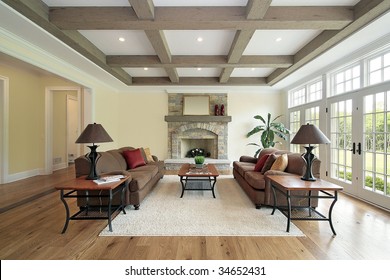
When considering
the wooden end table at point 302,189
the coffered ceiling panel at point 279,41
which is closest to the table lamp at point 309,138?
the wooden end table at point 302,189

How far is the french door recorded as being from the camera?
311 cm

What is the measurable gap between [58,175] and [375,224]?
6.87 metres

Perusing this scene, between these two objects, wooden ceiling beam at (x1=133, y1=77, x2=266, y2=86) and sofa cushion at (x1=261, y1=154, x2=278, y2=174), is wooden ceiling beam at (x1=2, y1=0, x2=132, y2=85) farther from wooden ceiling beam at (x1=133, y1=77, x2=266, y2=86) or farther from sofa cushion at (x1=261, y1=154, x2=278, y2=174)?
sofa cushion at (x1=261, y1=154, x2=278, y2=174)

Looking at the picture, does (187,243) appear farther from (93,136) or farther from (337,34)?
(337,34)

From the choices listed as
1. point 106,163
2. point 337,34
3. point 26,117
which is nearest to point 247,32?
point 337,34

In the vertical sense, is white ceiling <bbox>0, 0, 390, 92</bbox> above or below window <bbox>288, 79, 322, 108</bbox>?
above

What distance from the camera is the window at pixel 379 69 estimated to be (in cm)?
310

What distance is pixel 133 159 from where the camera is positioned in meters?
4.13

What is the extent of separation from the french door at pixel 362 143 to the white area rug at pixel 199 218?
6.53 feet

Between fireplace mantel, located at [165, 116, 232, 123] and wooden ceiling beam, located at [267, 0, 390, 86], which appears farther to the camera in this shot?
fireplace mantel, located at [165, 116, 232, 123]

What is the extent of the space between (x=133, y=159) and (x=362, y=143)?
15.1 feet

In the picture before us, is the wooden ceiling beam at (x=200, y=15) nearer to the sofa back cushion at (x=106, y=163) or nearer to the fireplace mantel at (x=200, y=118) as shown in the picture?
the sofa back cushion at (x=106, y=163)

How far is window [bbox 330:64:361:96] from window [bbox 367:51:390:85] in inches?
9.3

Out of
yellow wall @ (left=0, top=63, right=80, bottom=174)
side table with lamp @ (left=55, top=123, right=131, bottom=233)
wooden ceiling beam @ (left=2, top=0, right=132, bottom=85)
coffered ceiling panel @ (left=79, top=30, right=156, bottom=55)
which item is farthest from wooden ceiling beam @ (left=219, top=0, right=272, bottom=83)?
yellow wall @ (left=0, top=63, right=80, bottom=174)
